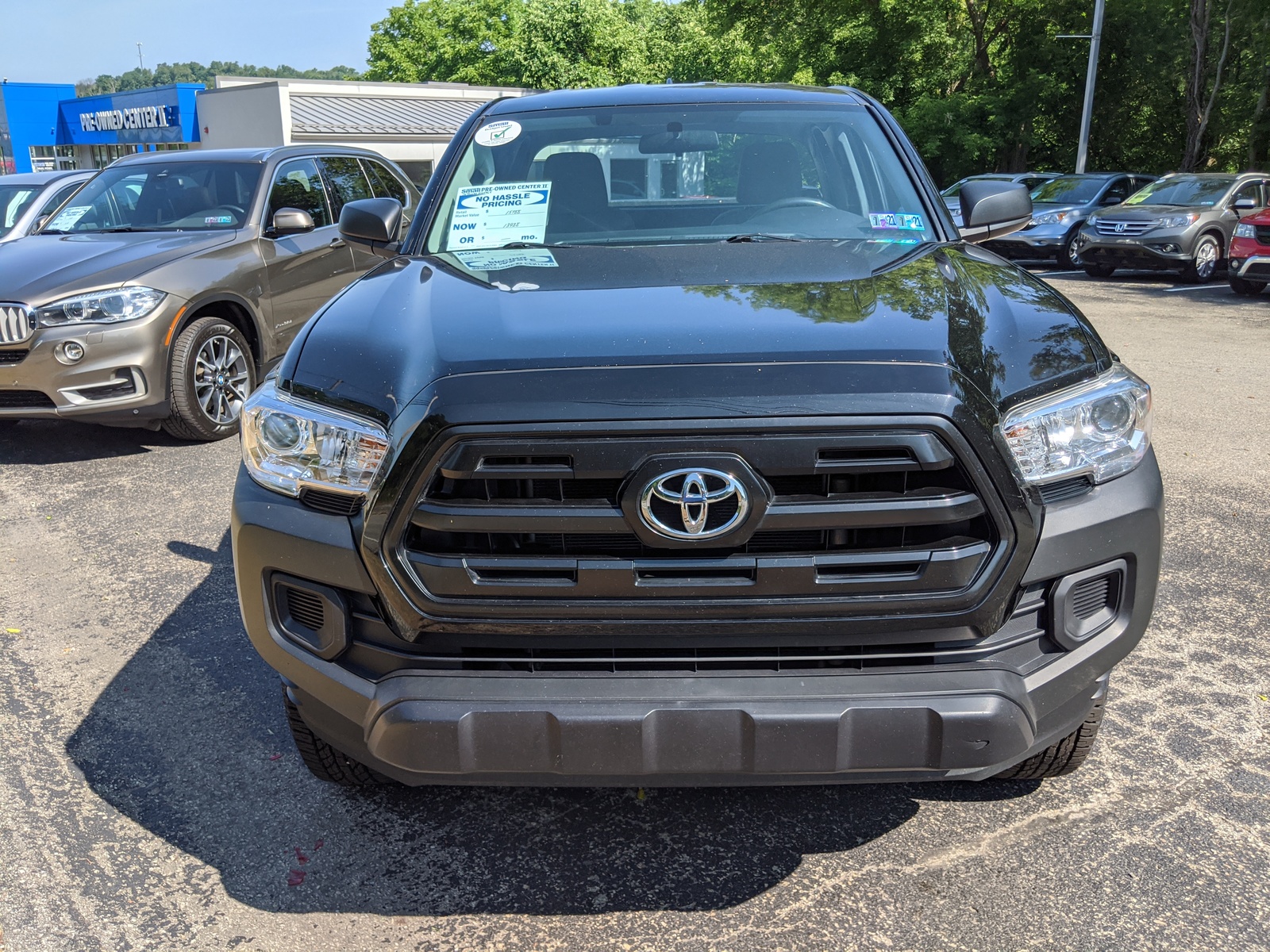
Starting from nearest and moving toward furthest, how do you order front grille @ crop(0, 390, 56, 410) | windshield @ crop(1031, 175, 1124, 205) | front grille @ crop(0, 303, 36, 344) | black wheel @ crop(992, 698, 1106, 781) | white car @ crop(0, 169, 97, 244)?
1. black wheel @ crop(992, 698, 1106, 781)
2. front grille @ crop(0, 303, 36, 344)
3. front grille @ crop(0, 390, 56, 410)
4. white car @ crop(0, 169, 97, 244)
5. windshield @ crop(1031, 175, 1124, 205)

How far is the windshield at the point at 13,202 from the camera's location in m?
10.4

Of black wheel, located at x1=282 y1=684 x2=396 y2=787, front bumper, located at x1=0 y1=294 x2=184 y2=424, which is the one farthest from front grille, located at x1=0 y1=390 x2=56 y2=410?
black wheel, located at x1=282 y1=684 x2=396 y2=787

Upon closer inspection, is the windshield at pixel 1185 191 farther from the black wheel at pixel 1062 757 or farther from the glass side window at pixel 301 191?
the black wheel at pixel 1062 757

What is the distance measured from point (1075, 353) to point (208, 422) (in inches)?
216

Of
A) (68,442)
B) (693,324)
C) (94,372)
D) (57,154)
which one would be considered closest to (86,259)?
(94,372)

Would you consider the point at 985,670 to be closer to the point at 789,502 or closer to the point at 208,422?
the point at 789,502

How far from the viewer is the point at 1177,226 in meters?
15.6

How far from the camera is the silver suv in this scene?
1555 centimetres

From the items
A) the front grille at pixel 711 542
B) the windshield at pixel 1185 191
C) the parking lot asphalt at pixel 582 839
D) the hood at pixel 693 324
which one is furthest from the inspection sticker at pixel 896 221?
the windshield at pixel 1185 191

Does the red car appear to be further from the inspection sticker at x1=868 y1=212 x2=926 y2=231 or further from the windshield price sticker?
the windshield price sticker

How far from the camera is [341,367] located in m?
2.33

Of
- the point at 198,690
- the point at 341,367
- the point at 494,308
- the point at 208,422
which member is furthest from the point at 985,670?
the point at 208,422

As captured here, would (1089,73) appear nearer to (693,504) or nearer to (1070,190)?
(1070,190)

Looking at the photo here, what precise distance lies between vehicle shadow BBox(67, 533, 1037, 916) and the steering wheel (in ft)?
5.73
